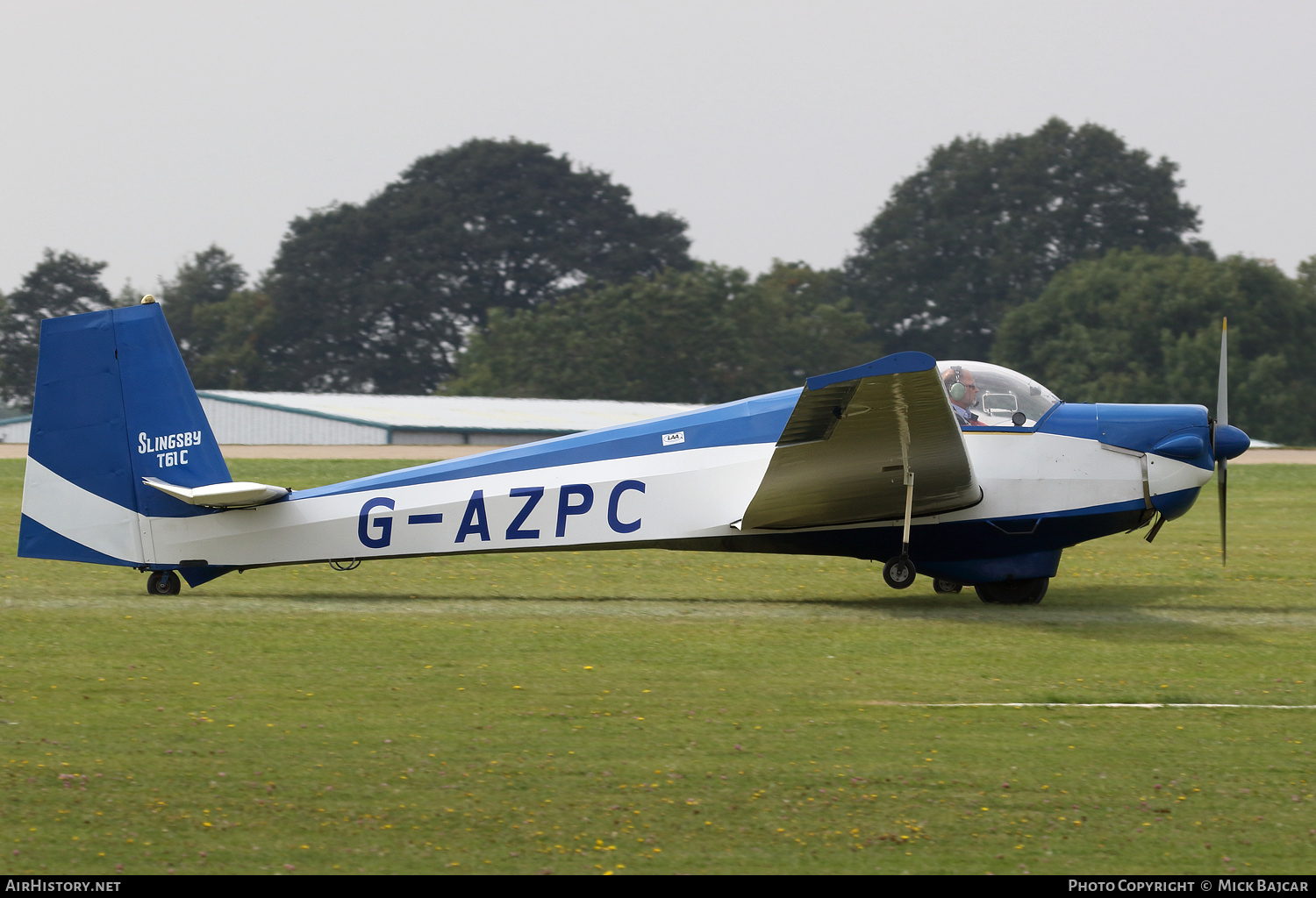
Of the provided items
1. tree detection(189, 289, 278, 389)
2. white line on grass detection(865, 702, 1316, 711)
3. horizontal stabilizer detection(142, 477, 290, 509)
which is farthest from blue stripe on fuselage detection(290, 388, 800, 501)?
tree detection(189, 289, 278, 389)

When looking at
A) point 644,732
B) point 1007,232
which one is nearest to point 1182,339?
point 1007,232

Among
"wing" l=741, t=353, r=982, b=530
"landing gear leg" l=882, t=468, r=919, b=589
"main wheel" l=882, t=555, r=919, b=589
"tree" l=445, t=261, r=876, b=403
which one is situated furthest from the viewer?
"tree" l=445, t=261, r=876, b=403

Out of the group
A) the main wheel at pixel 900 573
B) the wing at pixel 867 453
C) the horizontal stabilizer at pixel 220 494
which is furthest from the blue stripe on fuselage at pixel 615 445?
the main wheel at pixel 900 573

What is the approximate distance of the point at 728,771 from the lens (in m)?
7.23

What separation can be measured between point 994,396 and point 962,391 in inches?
14.6

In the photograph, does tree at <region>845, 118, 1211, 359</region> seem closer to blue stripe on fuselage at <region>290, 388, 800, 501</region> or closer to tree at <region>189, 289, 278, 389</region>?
tree at <region>189, 289, 278, 389</region>

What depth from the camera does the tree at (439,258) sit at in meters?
94.1

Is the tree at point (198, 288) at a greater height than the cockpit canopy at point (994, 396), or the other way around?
the tree at point (198, 288)

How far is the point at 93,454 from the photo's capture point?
40.9ft

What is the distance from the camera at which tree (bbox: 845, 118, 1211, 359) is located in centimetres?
9975

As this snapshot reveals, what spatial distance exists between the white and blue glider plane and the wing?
3 centimetres

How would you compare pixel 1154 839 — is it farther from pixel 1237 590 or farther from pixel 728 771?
pixel 1237 590

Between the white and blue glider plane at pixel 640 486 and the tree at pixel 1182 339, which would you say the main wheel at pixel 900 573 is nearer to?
the white and blue glider plane at pixel 640 486

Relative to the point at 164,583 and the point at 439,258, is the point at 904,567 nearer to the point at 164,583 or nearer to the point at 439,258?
the point at 164,583
